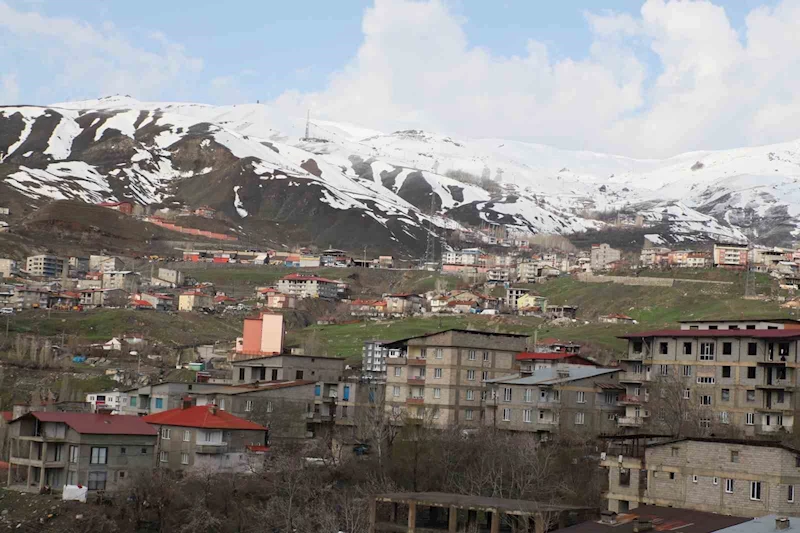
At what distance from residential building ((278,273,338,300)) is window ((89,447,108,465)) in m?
108

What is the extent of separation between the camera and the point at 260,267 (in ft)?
633

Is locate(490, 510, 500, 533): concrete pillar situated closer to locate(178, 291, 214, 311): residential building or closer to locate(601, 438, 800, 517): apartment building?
locate(601, 438, 800, 517): apartment building

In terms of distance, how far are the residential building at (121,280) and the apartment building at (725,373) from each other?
107m

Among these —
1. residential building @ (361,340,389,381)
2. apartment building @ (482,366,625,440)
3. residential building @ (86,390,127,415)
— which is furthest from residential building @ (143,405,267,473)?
residential building @ (361,340,389,381)

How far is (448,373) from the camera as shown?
66125mm

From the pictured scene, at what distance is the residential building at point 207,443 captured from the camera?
56.1 m

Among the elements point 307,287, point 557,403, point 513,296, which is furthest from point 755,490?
point 307,287

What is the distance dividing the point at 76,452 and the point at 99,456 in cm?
96

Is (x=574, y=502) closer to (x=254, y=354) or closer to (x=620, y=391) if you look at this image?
(x=620, y=391)

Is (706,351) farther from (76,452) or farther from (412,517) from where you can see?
(76,452)

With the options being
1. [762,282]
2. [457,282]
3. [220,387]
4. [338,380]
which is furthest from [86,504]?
[457,282]

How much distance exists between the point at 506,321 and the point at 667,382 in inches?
2495

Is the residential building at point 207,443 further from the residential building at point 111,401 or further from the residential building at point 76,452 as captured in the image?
the residential building at point 111,401

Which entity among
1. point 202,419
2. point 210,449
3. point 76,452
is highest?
point 202,419
